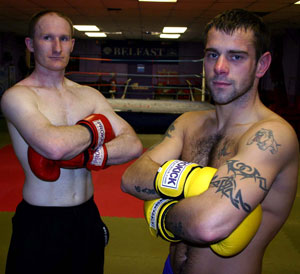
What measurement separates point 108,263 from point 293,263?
1527 mm

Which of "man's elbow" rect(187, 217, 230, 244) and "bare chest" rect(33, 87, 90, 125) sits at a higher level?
"bare chest" rect(33, 87, 90, 125)

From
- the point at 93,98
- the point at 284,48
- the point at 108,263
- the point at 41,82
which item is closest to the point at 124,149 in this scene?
the point at 93,98

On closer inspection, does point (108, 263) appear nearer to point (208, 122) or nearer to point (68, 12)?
point (208, 122)

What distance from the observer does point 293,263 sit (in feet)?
8.97

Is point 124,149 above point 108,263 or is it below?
above

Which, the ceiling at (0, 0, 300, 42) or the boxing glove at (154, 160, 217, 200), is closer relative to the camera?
the boxing glove at (154, 160, 217, 200)

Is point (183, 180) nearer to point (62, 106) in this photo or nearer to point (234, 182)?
point (234, 182)

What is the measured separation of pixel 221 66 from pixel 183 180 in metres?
0.47

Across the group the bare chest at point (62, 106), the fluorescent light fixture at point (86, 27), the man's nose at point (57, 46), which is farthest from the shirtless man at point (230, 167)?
the fluorescent light fixture at point (86, 27)

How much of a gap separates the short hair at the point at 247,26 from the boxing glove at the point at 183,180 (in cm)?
53

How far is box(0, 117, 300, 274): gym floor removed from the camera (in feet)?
8.72

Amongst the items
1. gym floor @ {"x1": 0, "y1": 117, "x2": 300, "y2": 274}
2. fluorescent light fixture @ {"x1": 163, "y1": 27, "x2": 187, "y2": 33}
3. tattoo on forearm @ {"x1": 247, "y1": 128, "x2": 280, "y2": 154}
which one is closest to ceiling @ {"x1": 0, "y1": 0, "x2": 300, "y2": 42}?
fluorescent light fixture @ {"x1": 163, "y1": 27, "x2": 187, "y2": 33}

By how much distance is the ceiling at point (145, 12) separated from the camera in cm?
805

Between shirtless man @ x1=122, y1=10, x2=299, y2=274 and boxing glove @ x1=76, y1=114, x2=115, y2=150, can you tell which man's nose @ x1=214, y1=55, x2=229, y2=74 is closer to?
shirtless man @ x1=122, y1=10, x2=299, y2=274
